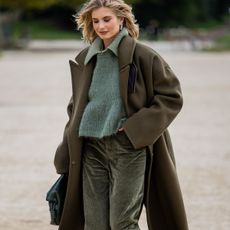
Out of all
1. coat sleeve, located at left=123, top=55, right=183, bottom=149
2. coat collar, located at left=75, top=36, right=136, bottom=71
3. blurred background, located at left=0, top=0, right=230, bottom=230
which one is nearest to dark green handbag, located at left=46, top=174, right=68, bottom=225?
coat sleeve, located at left=123, top=55, right=183, bottom=149

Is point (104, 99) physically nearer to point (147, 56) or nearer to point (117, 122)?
point (117, 122)

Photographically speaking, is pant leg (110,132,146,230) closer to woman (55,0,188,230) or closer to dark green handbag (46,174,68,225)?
woman (55,0,188,230)

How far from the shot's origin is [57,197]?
14.3 feet

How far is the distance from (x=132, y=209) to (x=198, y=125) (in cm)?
818

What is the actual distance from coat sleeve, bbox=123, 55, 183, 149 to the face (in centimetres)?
26

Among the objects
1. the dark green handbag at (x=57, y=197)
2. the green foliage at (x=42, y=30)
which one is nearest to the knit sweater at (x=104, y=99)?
the dark green handbag at (x=57, y=197)

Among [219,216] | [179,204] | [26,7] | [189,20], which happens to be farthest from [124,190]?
[189,20]

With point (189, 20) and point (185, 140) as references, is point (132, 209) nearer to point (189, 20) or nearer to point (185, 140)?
point (185, 140)

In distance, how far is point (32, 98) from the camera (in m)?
16.9

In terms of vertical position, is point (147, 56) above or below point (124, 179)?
above

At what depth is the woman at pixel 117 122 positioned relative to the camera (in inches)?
161

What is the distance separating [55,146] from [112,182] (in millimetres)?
6041

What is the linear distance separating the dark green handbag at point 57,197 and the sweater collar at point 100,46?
688 mm

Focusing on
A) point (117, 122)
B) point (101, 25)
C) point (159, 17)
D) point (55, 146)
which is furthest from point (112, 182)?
point (159, 17)
